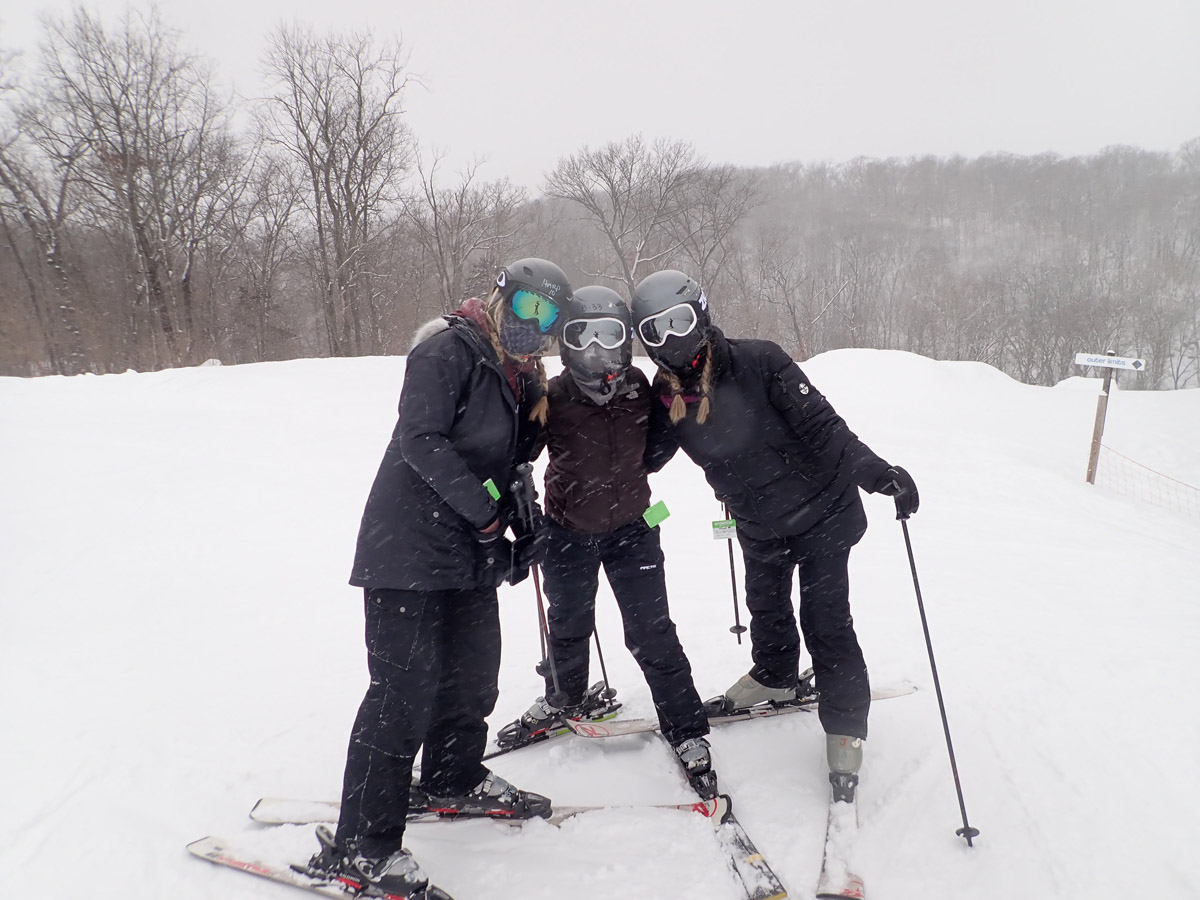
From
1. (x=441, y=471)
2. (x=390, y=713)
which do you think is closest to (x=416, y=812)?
(x=390, y=713)

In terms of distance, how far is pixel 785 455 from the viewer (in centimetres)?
273

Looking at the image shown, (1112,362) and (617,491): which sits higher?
(1112,362)

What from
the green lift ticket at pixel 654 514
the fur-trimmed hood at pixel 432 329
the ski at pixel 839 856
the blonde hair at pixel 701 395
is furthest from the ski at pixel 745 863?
the fur-trimmed hood at pixel 432 329

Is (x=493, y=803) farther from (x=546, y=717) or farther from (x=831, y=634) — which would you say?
(x=831, y=634)

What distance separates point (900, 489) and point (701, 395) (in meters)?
0.89

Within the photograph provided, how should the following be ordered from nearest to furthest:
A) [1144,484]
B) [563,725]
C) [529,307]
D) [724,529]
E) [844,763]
Result: [529,307]
[844,763]
[563,725]
[724,529]
[1144,484]

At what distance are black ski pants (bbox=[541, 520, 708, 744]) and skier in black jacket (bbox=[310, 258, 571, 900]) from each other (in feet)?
1.40

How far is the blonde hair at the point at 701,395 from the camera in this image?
2.67 m

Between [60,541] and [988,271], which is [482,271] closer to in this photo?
[60,541]

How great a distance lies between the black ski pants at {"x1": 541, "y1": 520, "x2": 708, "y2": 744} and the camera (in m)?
2.75

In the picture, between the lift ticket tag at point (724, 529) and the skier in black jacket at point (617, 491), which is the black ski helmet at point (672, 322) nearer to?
the skier in black jacket at point (617, 491)

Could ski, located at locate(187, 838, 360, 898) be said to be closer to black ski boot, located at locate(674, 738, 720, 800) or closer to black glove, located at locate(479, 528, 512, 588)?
black glove, located at locate(479, 528, 512, 588)

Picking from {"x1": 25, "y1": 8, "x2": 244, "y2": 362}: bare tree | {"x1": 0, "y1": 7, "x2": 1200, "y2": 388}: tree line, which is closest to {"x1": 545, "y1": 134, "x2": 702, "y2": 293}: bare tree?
{"x1": 0, "y1": 7, "x2": 1200, "y2": 388}: tree line

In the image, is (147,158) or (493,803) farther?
(147,158)
